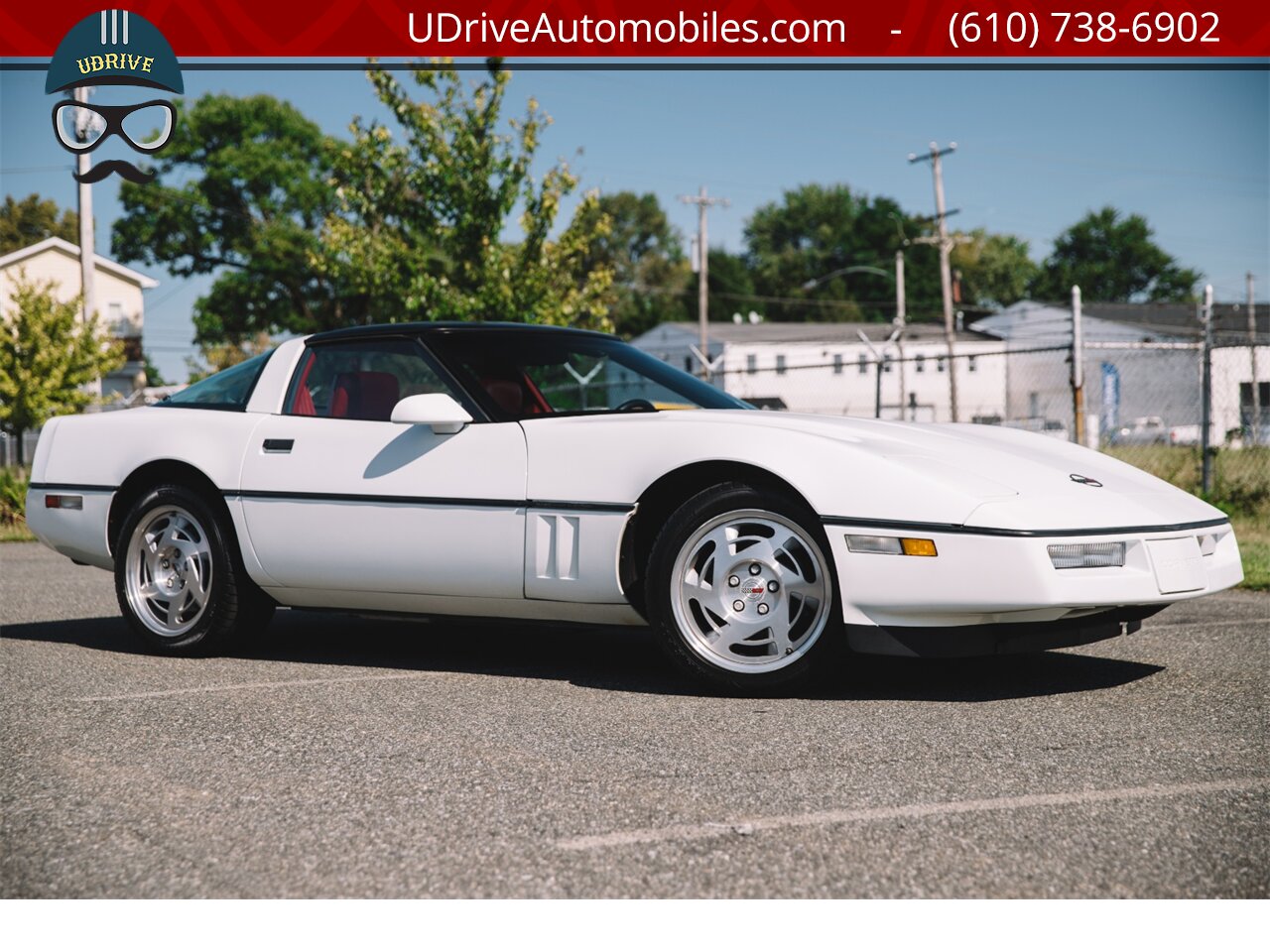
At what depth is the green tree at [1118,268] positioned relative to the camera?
9669cm

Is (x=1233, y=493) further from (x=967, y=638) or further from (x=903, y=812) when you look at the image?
(x=903, y=812)

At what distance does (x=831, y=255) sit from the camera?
9556 centimetres

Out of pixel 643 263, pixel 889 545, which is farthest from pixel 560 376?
pixel 643 263

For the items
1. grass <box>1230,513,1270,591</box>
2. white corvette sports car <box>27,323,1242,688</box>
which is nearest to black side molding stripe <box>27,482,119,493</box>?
white corvette sports car <box>27,323,1242,688</box>

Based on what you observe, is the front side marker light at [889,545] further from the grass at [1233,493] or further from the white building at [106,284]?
the white building at [106,284]

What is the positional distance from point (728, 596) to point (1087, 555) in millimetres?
1179

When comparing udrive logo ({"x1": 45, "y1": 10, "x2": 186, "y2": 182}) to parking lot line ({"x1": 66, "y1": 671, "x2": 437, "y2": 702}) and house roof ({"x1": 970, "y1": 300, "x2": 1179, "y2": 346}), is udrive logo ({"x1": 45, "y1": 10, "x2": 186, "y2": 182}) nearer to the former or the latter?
parking lot line ({"x1": 66, "y1": 671, "x2": 437, "y2": 702})

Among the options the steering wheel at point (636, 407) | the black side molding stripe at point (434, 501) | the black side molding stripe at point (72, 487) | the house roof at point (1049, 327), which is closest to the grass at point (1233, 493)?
the steering wheel at point (636, 407)

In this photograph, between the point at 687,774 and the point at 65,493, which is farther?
the point at 65,493
